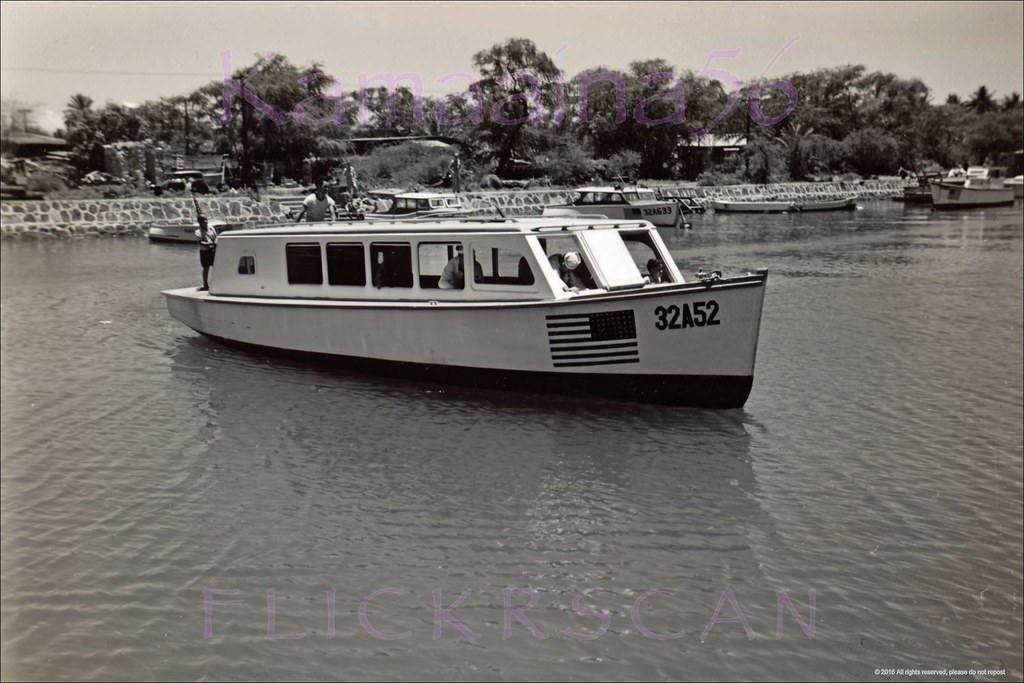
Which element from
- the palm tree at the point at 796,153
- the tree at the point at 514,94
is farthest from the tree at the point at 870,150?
the tree at the point at 514,94

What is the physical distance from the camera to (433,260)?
1466cm

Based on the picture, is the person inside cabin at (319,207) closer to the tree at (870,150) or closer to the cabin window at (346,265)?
the cabin window at (346,265)

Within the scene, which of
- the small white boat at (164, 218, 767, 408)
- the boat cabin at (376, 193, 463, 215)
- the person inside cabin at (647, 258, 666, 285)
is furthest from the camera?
the boat cabin at (376, 193, 463, 215)

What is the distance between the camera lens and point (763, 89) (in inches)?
3949

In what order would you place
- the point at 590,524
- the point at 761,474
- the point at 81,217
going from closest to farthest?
the point at 590,524 < the point at 761,474 < the point at 81,217

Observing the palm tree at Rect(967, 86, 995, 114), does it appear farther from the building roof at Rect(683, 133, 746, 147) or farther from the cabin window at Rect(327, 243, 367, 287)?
the cabin window at Rect(327, 243, 367, 287)

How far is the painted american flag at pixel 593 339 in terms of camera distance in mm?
13094

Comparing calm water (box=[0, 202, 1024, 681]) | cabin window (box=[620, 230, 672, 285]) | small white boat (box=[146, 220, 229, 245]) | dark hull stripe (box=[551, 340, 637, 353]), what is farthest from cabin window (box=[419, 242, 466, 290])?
small white boat (box=[146, 220, 229, 245])

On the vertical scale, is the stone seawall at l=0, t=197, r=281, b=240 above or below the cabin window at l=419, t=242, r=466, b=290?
above

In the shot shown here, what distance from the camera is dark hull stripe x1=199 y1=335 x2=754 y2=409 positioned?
43.7 feet

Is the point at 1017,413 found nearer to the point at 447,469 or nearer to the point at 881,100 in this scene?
the point at 447,469

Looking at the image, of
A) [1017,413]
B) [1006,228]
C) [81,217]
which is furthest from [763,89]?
[1017,413]

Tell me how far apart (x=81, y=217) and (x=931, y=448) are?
46.2 m

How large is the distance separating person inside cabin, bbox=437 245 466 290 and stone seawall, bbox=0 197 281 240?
3693 cm
